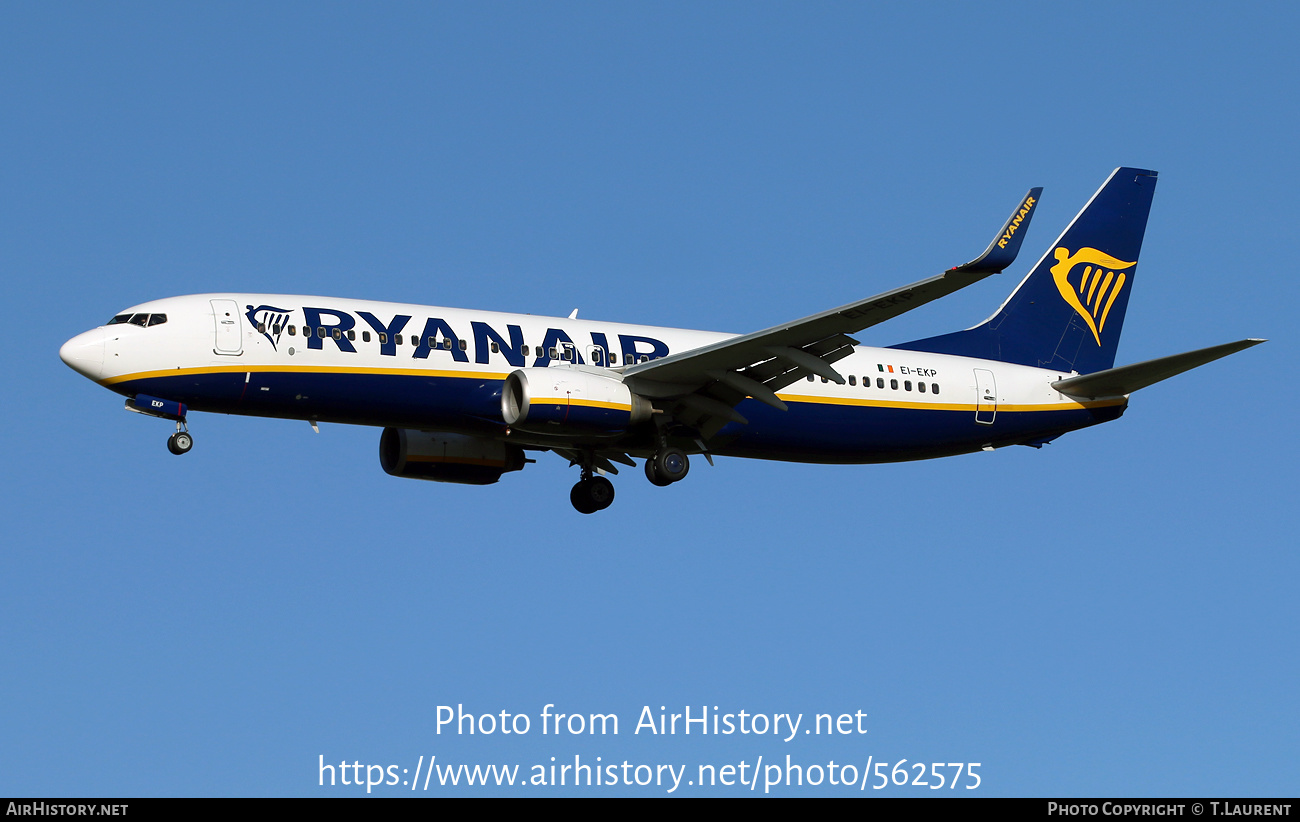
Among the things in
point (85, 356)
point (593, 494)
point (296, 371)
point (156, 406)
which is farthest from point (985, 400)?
point (85, 356)

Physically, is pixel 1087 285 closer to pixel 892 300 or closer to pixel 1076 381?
pixel 1076 381

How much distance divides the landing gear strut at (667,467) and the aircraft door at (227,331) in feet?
31.5

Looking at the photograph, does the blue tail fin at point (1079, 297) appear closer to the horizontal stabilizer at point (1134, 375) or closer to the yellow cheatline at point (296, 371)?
the horizontal stabilizer at point (1134, 375)

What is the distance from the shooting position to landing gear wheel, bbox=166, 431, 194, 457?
1310 inches

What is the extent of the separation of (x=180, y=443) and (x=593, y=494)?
34.1ft

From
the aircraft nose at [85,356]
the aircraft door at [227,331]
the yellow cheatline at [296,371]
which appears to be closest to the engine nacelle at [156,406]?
the yellow cheatline at [296,371]

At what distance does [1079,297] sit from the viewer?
4322 centimetres

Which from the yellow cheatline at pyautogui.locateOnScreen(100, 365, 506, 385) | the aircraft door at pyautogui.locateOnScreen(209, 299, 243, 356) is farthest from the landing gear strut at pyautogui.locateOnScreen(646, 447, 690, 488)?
the aircraft door at pyautogui.locateOnScreen(209, 299, 243, 356)

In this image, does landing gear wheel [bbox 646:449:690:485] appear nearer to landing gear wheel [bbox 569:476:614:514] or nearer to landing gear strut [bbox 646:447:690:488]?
landing gear strut [bbox 646:447:690:488]

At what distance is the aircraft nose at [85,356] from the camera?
32375mm

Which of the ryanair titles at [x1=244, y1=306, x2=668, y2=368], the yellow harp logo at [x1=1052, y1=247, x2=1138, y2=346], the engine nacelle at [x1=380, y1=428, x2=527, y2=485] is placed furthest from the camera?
the yellow harp logo at [x1=1052, y1=247, x2=1138, y2=346]

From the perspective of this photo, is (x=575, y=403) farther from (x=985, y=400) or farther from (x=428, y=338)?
(x=985, y=400)

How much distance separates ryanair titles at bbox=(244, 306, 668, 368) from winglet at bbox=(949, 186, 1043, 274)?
380 inches
